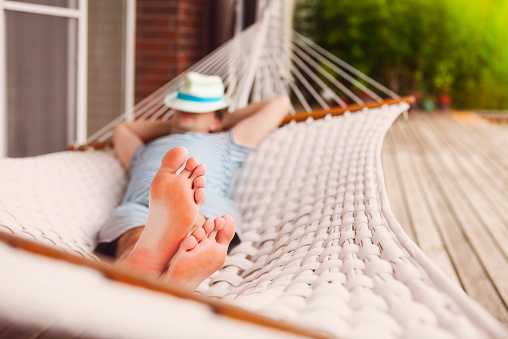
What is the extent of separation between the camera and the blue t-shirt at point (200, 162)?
135cm

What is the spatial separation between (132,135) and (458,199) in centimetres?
215

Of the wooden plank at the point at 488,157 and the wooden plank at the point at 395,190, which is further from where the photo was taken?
the wooden plank at the point at 488,157

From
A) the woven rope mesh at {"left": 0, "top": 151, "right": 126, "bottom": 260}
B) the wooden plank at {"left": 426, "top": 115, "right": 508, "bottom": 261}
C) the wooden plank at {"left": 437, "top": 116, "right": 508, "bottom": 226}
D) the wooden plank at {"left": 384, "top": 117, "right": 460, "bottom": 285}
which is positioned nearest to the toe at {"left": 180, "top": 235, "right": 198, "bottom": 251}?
the woven rope mesh at {"left": 0, "top": 151, "right": 126, "bottom": 260}

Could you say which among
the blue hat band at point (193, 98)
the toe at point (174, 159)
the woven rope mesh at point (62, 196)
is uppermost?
the blue hat band at point (193, 98)

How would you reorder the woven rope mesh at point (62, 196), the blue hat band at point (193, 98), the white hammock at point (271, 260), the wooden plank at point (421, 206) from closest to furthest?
the white hammock at point (271, 260)
the woven rope mesh at point (62, 196)
the blue hat band at point (193, 98)
the wooden plank at point (421, 206)

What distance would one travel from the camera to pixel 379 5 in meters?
7.07

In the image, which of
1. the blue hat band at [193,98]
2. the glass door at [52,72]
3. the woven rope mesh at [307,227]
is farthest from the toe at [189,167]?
the glass door at [52,72]

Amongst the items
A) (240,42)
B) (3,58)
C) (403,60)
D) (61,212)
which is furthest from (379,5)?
(61,212)

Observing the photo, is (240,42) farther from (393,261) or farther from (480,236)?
(393,261)

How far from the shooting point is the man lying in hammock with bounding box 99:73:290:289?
1.00m

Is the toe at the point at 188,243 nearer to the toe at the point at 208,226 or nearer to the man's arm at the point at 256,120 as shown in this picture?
the toe at the point at 208,226

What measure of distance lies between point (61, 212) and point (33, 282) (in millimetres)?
824

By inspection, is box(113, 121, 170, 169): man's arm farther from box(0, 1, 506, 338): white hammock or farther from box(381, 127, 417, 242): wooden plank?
box(381, 127, 417, 242): wooden plank

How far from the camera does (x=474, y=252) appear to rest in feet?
7.59
